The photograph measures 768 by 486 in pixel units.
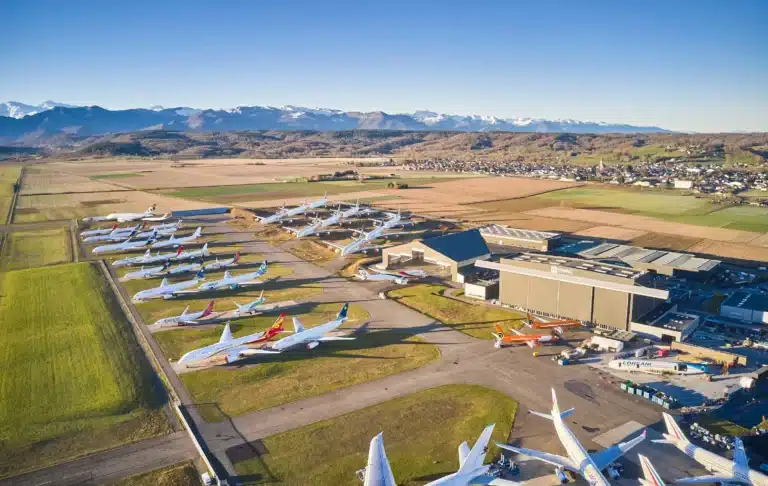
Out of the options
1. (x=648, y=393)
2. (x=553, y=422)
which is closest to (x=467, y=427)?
(x=553, y=422)

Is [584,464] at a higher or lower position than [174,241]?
lower

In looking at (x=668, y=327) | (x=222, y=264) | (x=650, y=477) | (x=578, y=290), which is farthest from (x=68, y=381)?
(x=668, y=327)

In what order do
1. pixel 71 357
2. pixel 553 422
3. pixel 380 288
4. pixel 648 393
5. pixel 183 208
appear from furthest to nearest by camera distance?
1. pixel 183 208
2. pixel 380 288
3. pixel 71 357
4. pixel 648 393
5. pixel 553 422

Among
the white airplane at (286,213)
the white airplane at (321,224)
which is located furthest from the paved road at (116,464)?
the white airplane at (286,213)

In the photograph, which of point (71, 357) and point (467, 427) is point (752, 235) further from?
point (71, 357)

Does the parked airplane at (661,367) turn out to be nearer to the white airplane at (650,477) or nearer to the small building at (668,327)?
the small building at (668,327)

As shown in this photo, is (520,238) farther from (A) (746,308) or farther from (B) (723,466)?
(B) (723,466)

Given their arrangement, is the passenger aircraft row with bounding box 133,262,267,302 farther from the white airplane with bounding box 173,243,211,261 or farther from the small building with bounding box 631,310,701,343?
the small building with bounding box 631,310,701,343
